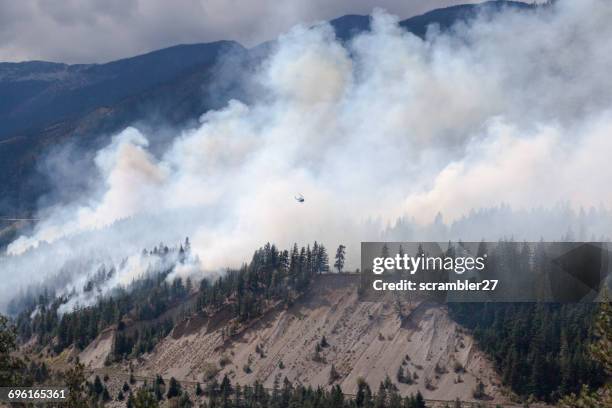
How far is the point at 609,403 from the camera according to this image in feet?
233

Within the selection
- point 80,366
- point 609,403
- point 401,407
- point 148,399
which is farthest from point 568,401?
point 401,407

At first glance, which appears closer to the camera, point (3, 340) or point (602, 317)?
point (602, 317)

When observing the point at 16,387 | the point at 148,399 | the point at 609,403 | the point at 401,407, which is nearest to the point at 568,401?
the point at 609,403

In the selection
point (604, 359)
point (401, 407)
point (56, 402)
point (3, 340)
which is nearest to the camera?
point (604, 359)

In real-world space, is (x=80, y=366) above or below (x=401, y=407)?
above

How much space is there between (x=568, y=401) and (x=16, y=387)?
52864mm

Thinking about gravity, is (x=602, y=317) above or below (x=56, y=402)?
above

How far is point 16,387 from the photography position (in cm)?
8150

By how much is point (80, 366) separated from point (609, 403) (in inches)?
1997

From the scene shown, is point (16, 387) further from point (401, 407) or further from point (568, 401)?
point (401, 407)

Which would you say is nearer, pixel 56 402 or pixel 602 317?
pixel 602 317

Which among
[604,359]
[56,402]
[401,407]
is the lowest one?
[401,407]

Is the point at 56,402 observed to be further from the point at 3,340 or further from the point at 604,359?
the point at 604,359

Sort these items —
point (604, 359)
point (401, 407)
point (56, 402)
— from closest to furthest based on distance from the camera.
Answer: point (604, 359)
point (56, 402)
point (401, 407)
